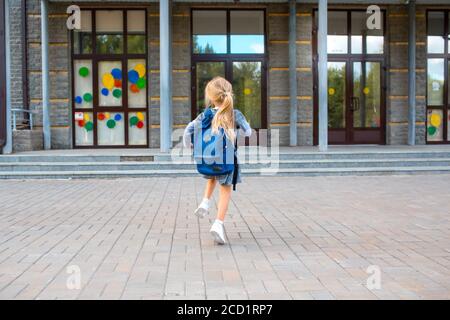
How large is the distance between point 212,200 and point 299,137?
791cm

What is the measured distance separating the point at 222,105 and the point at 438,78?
13.1m

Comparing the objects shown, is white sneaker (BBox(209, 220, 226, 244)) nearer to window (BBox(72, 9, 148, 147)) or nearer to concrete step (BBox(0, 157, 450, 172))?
concrete step (BBox(0, 157, 450, 172))

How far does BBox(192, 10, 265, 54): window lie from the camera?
16.6 m

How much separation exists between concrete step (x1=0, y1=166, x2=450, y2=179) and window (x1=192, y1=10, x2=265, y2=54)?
492 centimetres

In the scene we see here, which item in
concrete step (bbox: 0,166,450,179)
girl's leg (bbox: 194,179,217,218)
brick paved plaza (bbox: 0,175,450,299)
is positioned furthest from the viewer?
concrete step (bbox: 0,166,450,179)

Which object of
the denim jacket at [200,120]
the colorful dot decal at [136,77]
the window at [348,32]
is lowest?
the denim jacket at [200,120]

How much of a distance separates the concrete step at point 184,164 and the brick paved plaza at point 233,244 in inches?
93.0

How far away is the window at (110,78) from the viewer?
16.4 m

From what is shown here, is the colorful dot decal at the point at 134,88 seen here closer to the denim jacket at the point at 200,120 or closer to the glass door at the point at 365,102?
the glass door at the point at 365,102

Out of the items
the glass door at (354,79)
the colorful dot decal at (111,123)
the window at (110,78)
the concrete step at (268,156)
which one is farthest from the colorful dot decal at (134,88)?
the glass door at (354,79)

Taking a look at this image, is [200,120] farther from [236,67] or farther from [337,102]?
[337,102]

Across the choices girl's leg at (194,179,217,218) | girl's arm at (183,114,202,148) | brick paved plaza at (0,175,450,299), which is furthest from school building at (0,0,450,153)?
girl's arm at (183,114,202,148)

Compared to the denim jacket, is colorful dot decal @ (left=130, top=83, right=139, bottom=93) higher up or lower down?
higher up

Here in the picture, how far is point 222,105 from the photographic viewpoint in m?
5.92
